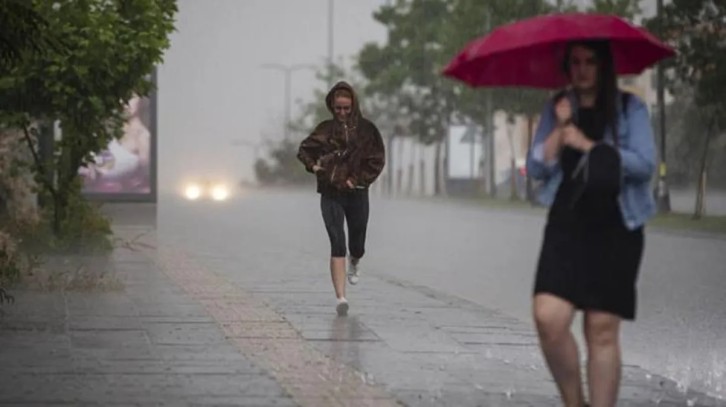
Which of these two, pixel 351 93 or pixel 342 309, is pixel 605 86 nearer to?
pixel 351 93

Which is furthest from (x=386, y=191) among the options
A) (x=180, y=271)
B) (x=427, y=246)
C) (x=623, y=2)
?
(x=180, y=271)

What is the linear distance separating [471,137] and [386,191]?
26592 millimetres

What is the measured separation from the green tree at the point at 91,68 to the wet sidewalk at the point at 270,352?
8.23 ft

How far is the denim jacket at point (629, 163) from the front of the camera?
21.4 feet

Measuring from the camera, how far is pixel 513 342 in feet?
36.6

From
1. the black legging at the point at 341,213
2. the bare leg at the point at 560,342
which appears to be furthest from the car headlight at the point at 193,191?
the bare leg at the point at 560,342

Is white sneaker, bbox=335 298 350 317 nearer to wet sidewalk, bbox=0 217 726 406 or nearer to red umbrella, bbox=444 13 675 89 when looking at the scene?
wet sidewalk, bbox=0 217 726 406

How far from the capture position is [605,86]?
6574 millimetres

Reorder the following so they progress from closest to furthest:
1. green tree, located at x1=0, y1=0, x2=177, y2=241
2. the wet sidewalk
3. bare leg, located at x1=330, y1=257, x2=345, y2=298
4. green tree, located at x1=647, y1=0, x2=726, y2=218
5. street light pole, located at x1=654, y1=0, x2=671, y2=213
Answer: the wet sidewalk → bare leg, located at x1=330, y1=257, x2=345, y2=298 → green tree, located at x1=0, y1=0, x2=177, y2=241 → green tree, located at x1=647, y1=0, x2=726, y2=218 → street light pole, located at x1=654, y1=0, x2=671, y2=213

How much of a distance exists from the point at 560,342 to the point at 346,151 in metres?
6.03

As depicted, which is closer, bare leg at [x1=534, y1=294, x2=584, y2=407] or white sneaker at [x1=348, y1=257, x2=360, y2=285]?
bare leg at [x1=534, y1=294, x2=584, y2=407]

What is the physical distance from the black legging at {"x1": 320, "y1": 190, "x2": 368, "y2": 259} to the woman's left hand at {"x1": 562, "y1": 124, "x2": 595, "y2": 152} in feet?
20.8

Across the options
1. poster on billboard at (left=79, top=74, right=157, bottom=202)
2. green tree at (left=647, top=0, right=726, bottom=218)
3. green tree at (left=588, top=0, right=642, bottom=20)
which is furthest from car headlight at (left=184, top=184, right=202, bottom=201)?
poster on billboard at (left=79, top=74, right=157, bottom=202)

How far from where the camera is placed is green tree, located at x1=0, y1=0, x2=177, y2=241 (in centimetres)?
1686
